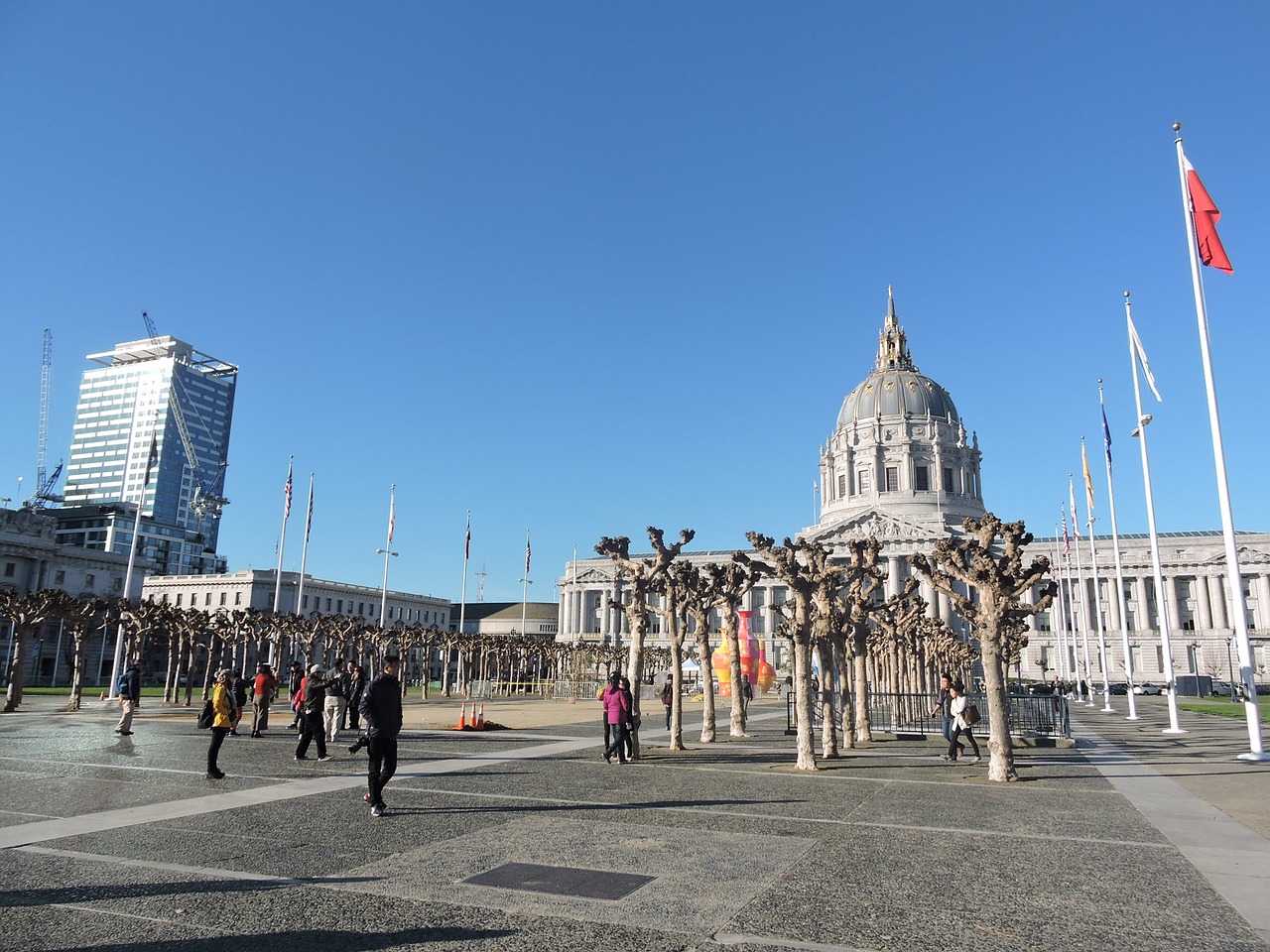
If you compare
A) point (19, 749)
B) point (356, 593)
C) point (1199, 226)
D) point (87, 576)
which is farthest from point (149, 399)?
point (1199, 226)

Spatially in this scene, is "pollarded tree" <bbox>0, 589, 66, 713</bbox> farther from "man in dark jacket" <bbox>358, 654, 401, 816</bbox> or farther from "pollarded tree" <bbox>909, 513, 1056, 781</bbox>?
"pollarded tree" <bbox>909, 513, 1056, 781</bbox>

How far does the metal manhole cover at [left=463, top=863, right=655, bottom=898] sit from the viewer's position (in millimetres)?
8211

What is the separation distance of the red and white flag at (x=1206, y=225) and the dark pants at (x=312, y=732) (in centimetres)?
2344

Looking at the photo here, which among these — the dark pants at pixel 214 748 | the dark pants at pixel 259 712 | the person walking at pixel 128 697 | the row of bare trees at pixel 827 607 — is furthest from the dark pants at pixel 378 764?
the person walking at pixel 128 697

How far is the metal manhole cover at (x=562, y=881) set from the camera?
821 centimetres

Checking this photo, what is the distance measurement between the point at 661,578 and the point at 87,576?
299 feet

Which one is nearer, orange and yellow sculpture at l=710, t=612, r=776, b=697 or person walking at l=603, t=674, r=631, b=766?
person walking at l=603, t=674, r=631, b=766

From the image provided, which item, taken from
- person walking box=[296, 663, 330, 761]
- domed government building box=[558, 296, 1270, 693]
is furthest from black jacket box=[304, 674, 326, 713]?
domed government building box=[558, 296, 1270, 693]

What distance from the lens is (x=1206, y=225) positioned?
21844mm

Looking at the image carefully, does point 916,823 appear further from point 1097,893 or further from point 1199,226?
point 1199,226

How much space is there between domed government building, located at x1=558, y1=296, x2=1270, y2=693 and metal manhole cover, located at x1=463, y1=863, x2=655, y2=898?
83.5m

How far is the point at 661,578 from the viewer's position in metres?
25.6

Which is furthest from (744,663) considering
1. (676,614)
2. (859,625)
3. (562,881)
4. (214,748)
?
(562,881)

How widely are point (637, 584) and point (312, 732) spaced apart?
31.5 feet
